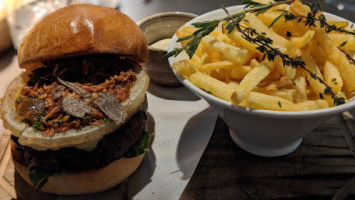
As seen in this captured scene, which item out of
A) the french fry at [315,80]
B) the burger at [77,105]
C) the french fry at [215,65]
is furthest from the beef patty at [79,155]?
the french fry at [315,80]

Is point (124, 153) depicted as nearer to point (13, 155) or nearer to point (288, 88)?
point (13, 155)

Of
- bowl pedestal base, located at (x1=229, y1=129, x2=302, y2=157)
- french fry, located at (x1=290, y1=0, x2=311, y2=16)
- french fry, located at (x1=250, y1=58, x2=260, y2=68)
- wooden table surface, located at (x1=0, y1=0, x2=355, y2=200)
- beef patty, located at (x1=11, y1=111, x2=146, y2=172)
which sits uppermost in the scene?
french fry, located at (x1=290, y1=0, x2=311, y2=16)

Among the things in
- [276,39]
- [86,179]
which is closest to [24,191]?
[86,179]

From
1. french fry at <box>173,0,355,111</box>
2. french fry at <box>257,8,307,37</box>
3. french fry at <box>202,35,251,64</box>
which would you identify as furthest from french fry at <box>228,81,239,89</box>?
french fry at <box>257,8,307,37</box>

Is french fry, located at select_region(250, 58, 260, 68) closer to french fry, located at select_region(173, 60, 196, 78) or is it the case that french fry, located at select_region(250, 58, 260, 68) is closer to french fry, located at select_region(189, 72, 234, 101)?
french fry, located at select_region(189, 72, 234, 101)

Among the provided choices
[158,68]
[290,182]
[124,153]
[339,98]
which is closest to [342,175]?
[290,182]

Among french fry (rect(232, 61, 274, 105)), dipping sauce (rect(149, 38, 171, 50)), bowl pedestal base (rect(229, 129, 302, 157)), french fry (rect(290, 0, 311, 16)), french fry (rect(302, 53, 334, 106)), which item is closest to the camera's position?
french fry (rect(232, 61, 274, 105))

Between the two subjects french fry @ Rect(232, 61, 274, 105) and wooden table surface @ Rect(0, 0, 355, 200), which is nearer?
french fry @ Rect(232, 61, 274, 105)
